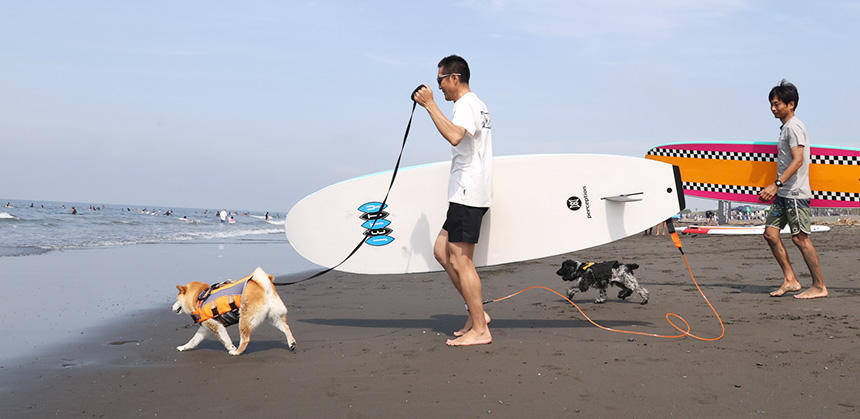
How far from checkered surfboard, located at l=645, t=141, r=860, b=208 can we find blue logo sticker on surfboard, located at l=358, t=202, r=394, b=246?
3.29m

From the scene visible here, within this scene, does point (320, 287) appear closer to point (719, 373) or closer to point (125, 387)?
point (125, 387)

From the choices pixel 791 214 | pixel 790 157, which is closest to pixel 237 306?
pixel 791 214

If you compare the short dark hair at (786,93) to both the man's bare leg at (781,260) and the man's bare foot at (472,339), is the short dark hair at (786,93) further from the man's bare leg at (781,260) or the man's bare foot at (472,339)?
the man's bare foot at (472,339)

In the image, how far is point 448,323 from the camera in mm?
4344

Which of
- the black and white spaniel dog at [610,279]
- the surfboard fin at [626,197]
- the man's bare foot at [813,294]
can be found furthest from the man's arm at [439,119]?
the man's bare foot at [813,294]

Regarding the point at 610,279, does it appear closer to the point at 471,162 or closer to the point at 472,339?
the point at 472,339

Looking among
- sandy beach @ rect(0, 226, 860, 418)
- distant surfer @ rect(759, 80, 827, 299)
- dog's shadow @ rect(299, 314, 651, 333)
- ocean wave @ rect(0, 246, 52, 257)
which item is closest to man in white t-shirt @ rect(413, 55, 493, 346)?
sandy beach @ rect(0, 226, 860, 418)

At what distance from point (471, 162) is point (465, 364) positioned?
119 cm

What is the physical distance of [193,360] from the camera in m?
3.21

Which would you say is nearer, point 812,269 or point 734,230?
point 812,269

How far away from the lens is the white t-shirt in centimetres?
345

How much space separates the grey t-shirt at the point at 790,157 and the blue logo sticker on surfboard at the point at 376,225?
137 inches

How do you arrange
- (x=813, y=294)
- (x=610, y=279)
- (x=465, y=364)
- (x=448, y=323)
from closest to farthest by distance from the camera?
(x=465, y=364) < (x=448, y=323) < (x=813, y=294) < (x=610, y=279)

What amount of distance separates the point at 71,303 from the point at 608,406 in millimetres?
4860
